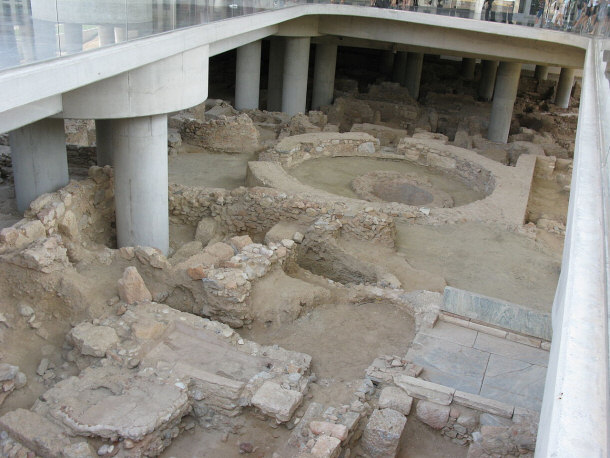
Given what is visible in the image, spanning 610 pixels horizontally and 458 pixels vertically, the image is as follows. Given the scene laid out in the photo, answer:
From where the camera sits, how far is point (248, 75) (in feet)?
60.4

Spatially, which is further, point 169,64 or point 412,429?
point 169,64

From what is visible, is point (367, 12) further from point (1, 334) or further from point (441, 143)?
point (1, 334)

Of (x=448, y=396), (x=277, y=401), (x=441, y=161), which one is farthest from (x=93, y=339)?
(x=441, y=161)

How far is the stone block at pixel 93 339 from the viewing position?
583 cm

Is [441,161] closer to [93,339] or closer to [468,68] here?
[93,339]

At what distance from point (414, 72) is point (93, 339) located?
21854mm

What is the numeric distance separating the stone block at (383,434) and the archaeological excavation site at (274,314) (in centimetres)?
1

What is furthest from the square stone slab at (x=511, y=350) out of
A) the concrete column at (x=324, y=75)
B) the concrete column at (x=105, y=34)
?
the concrete column at (x=324, y=75)

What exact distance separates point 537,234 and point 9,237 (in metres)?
8.33

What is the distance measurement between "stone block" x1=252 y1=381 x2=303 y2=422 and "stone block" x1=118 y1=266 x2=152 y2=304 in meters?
2.15

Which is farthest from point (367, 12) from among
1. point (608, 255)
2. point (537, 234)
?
point (608, 255)

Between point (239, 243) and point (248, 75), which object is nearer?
point (239, 243)

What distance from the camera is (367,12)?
1744 centimetres

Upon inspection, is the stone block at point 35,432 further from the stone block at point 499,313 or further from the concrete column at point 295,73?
the concrete column at point 295,73
